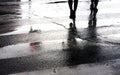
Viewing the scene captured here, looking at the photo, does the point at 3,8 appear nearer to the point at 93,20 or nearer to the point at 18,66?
the point at 93,20

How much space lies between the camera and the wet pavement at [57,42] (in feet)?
20.7

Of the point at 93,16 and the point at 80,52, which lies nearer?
the point at 80,52

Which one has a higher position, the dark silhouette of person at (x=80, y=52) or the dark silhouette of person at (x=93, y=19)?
the dark silhouette of person at (x=93, y=19)

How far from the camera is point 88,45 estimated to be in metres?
7.88

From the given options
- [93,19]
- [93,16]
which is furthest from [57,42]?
[93,16]

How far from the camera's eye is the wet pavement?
20.7 ft

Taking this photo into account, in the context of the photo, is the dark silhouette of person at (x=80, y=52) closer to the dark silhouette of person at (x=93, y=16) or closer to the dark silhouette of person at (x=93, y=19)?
the dark silhouette of person at (x=93, y=19)

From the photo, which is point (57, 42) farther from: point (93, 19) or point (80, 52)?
point (93, 19)

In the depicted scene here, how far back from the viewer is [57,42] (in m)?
8.22

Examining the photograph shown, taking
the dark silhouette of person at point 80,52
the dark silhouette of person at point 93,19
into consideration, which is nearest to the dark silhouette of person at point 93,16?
the dark silhouette of person at point 93,19

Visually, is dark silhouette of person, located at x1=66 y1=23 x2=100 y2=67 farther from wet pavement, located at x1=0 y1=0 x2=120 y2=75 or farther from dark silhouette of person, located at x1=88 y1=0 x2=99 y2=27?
dark silhouette of person, located at x1=88 y1=0 x2=99 y2=27

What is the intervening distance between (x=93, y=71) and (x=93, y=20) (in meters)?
5.06

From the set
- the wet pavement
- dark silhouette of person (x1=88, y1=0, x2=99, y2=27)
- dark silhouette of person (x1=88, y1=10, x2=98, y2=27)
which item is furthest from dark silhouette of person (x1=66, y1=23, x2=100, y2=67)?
dark silhouette of person (x1=88, y1=0, x2=99, y2=27)

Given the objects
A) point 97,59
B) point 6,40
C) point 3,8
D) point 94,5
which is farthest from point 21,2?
point 97,59
